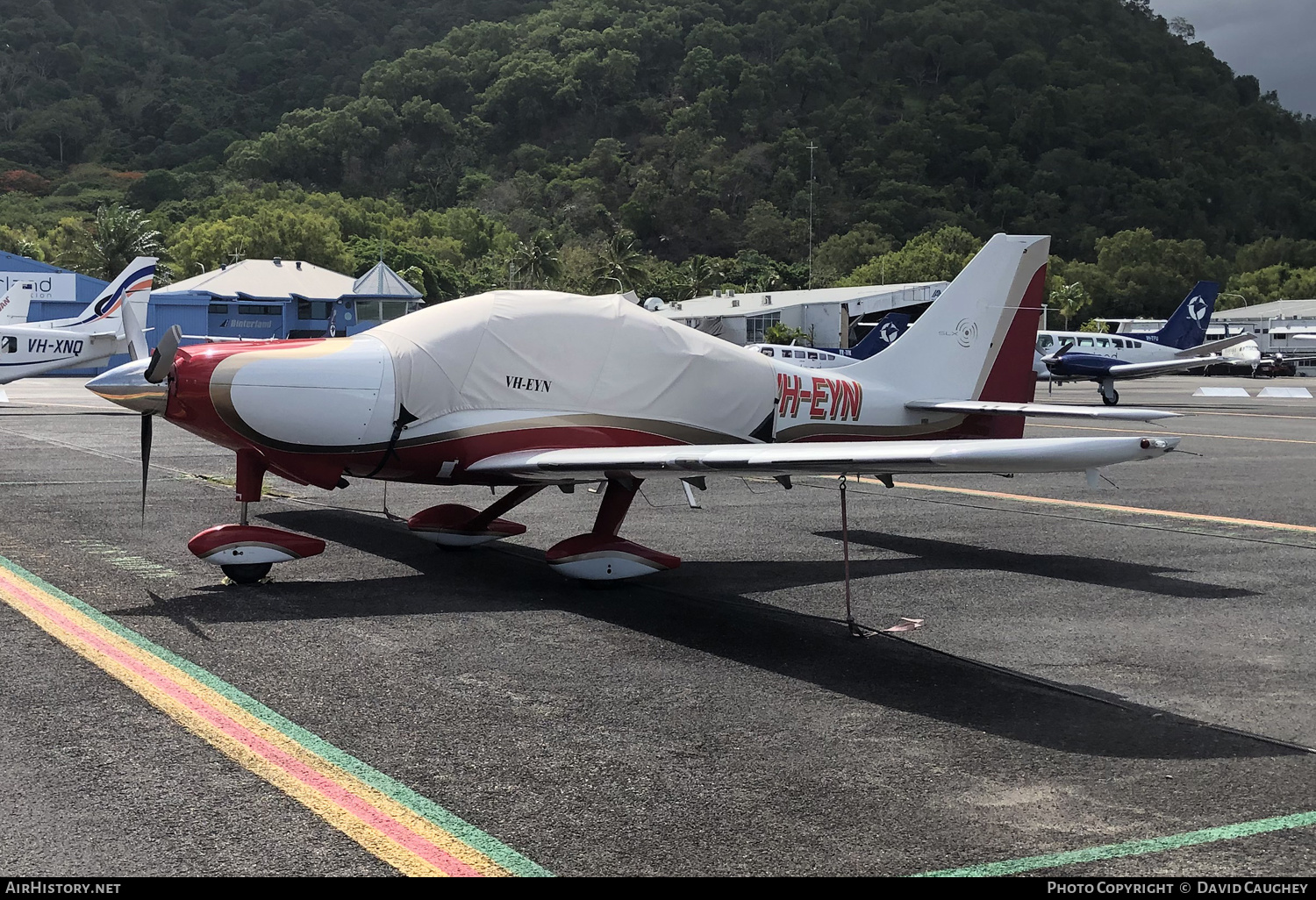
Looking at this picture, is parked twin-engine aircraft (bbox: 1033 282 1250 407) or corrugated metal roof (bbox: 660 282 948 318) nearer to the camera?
parked twin-engine aircraft (bbox: 1033 282 1250 407)

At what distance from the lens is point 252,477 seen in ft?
29.4

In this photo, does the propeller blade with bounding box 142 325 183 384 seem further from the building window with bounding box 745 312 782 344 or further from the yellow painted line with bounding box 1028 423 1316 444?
the building window with bounding box 745 312 782 344

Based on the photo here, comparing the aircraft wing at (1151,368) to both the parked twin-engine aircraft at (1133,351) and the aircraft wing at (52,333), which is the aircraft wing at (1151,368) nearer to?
the parked twin-engine aircraft at (1133,351)

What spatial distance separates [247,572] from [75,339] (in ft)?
114

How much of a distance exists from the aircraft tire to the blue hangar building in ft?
177

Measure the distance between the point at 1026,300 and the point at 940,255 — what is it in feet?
422


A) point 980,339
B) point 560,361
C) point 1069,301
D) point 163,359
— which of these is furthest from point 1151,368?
point 1069,301

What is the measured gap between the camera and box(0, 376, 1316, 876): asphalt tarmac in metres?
4.25

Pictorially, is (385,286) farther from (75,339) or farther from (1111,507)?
(1111,507)

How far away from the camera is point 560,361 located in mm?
9602

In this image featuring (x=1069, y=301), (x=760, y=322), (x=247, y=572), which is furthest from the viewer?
(x=1069, y=301)

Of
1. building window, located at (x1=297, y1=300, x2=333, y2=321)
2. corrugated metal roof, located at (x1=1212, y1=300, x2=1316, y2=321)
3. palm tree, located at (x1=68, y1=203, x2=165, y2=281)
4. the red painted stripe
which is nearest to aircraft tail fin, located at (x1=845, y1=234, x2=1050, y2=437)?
the red painted stripe

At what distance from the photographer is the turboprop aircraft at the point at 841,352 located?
29.6 metres
